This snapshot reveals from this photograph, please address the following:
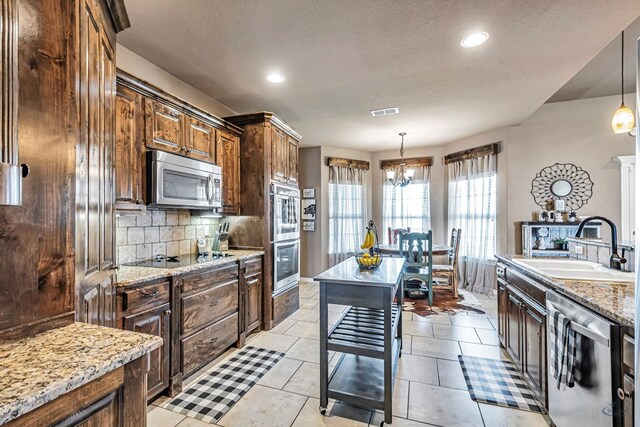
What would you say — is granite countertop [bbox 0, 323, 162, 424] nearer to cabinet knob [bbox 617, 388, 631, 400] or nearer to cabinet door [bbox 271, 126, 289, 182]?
cabinet knob [bbox 617, 388, 631, 400]

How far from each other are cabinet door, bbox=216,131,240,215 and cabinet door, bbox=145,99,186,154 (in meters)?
0.53

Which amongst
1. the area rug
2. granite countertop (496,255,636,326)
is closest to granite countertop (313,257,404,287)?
granite countertop (496,255,636,326)

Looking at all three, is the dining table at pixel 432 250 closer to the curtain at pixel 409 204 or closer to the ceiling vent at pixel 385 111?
the curtain at pixel 409 204

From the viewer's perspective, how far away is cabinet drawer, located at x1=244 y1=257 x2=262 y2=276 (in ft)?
10.3

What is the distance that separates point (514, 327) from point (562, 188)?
3.34m

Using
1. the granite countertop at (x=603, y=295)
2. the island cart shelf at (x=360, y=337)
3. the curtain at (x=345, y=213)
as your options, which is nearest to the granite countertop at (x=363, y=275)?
the island cart shelf at (x=360, y=337)

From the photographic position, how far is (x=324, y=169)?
5996mm

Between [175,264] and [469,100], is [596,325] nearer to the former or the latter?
[175,264]

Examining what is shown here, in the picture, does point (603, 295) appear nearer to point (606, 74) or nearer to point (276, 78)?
point (276, 78)

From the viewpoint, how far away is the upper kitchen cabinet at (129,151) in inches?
85.0

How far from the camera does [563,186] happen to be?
15.1 feet

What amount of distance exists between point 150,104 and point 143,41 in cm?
52

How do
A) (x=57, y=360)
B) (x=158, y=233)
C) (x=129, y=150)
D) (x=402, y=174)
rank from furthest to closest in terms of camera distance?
(x=402, y=174)
(x=158, y=233)
(x=129, y=150)
(x=57, y=360)

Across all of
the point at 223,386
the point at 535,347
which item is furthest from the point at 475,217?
the point at 223,386
